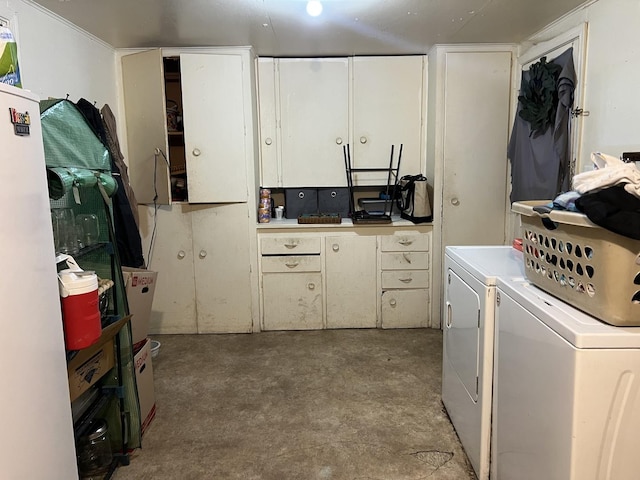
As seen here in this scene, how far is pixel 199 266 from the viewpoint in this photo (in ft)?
11.7

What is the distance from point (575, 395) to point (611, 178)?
0.58 metres

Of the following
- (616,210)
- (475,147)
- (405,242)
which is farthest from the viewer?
(405,242)

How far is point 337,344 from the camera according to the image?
11.1 feet

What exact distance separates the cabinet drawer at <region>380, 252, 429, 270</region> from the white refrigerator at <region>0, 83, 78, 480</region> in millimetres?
2546

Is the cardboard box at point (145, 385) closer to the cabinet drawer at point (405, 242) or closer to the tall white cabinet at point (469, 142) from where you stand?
the cabinet drawer at point (405, 242)

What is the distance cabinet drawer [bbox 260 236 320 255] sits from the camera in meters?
3.58

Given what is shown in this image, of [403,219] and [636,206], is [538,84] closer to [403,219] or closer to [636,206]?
[403,219]

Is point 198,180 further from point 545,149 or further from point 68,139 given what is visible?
point 545,149

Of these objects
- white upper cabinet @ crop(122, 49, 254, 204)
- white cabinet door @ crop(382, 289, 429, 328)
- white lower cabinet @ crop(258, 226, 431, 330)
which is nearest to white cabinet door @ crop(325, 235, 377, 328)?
white lower cabinet @ crop(258, 226, 431, 330)

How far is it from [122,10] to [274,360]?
238 centimetres

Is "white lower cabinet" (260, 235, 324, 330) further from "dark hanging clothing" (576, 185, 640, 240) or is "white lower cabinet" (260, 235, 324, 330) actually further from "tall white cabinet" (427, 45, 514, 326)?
"dark hanging clothing" (576, 185, 640, 240)

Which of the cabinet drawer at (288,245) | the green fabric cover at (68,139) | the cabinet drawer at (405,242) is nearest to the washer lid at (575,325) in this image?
the green fabric cover at (68,139)

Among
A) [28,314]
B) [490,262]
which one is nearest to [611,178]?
[490,262]

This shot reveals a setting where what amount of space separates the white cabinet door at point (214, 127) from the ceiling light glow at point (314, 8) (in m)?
0.96
